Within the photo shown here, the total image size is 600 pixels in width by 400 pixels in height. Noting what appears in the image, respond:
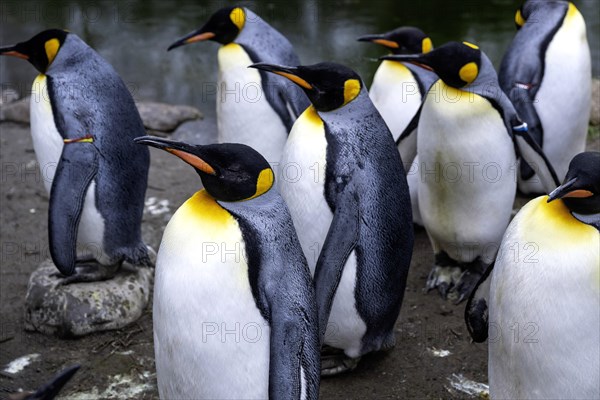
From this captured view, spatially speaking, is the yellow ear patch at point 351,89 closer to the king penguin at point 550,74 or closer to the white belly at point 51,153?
the white belly at point 51,153

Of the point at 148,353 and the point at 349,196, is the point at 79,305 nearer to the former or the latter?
the point at 148,353

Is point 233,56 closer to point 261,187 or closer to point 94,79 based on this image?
point 94,79

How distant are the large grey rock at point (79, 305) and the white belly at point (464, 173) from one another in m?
1.32

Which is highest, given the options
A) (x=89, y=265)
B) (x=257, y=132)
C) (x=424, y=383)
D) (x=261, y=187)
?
(x=261, y=187)

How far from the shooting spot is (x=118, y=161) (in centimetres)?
356

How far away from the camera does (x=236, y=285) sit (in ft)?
7.81

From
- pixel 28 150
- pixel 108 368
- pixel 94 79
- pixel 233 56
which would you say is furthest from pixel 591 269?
pixel 28 150

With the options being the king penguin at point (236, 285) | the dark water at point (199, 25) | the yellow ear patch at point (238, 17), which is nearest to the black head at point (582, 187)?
the king penguin at point (236, 285)

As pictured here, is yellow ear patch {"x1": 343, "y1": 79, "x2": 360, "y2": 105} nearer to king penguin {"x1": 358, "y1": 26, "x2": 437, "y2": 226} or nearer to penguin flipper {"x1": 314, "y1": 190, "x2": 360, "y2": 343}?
penguin flipper {"x1": 314, "y1": 190, "x2": 360, "y2": 343}

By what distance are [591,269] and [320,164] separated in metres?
1.01

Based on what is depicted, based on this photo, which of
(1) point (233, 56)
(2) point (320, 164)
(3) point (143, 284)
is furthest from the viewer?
(1) point (233, 56)

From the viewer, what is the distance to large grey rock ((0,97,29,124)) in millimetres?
5922

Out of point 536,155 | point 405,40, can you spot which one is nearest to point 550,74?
point 405,40

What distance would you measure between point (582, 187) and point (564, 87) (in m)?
2.23
